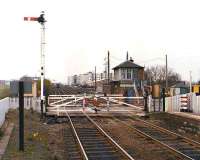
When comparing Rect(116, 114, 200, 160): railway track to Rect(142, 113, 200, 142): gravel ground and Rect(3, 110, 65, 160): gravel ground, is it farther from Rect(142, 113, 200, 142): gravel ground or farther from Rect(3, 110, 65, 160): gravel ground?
Rect(3, 110, 65, 160): gravel ground

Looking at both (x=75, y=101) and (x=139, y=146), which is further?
(x=75, y=101)

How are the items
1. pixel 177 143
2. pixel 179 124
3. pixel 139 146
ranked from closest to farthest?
pixel 139 146
pixel 177 143
pixel 179 124

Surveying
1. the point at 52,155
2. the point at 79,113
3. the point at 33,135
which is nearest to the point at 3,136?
the point at 33,135

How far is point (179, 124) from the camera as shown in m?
24.8

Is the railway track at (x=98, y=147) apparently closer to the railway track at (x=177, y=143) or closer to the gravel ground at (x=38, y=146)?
the gravel ground at (x=38, y=146)

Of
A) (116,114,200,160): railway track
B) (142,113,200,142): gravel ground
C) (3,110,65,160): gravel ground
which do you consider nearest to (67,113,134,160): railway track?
(3,110,65,160): gravel ground

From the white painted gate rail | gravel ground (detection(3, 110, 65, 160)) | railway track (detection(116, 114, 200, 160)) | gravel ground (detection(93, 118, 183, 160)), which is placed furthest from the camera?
the white painted gate rail

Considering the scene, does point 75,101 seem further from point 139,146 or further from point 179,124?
point 139,146

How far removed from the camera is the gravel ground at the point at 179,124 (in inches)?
810

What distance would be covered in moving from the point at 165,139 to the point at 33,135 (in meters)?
5.33

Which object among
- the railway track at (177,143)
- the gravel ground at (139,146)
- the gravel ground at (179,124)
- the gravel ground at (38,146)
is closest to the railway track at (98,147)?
the gravel ground at (139,146)

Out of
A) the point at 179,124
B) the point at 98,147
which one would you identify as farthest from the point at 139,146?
the point at 179,124

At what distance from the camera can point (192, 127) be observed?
23.0 meters

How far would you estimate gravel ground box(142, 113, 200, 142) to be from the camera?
810 inches
